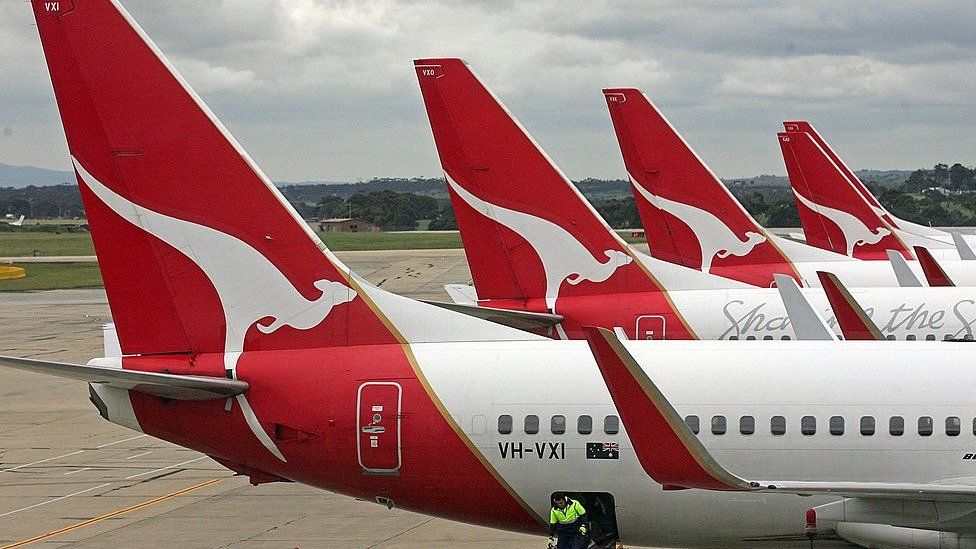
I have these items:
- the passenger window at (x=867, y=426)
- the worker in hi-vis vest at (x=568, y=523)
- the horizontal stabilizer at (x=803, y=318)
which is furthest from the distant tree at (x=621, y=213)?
the worker in hi-vis vest at (x=568, y=523)

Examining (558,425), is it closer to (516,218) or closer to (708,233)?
(516,218)

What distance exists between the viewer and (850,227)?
142 ft

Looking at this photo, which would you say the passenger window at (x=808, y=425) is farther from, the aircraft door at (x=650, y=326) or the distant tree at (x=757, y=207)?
the distant tree at (x=757, y=207)

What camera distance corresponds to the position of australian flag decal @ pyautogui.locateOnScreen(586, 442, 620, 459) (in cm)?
1517

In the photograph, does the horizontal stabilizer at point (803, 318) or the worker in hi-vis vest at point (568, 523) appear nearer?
the worker in hi-vis vest at point (568, 523)

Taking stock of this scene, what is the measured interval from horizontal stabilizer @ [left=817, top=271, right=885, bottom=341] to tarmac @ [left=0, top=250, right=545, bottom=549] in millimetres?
5596

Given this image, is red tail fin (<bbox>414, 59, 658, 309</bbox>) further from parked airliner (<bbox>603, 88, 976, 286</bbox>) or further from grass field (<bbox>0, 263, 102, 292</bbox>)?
grass field (<bbox>0, 263, 102, 292</bbox>)

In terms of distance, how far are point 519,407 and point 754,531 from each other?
3146 mm

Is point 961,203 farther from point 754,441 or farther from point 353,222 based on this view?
point 754,441

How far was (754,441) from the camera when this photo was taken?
49.5 ft

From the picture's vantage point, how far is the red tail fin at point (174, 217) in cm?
1572

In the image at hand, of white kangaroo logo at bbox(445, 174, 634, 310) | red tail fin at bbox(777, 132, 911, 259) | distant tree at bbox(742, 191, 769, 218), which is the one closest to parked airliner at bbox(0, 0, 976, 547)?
white kangaroo logo at bbox(445, 174, 634, 310)

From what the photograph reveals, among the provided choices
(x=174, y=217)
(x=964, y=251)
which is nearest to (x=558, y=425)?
(x=174, y=217)

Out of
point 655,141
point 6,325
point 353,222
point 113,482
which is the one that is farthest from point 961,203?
point 113,482
